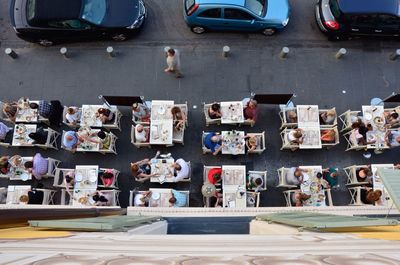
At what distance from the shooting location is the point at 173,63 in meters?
9.26

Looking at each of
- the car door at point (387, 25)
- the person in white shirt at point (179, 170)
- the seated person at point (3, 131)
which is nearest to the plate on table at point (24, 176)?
the seated person at point (3, 131)

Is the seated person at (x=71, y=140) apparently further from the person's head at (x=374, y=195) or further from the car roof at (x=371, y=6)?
the car roof at (x=371, y=6)

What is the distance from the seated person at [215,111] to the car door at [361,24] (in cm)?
464

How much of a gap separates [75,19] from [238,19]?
4680 mm

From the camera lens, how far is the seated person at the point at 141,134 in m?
8.47

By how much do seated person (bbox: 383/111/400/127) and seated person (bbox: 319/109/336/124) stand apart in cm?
138

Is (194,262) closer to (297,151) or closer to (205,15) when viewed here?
(297,151)

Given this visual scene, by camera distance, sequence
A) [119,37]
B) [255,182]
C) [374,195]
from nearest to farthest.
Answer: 1. [374,195]
2. [255,182]
3. [119,37]

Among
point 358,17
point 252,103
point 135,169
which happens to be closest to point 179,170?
point 135,169

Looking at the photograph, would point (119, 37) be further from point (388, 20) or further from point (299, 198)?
point (388, 20)

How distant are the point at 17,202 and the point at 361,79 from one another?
10.2 meters

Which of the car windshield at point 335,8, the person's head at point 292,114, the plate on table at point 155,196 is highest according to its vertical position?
the car windshield at point 335,8

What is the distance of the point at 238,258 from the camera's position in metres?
2.57

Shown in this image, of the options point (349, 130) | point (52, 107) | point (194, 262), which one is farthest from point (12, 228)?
point (349, 130)
